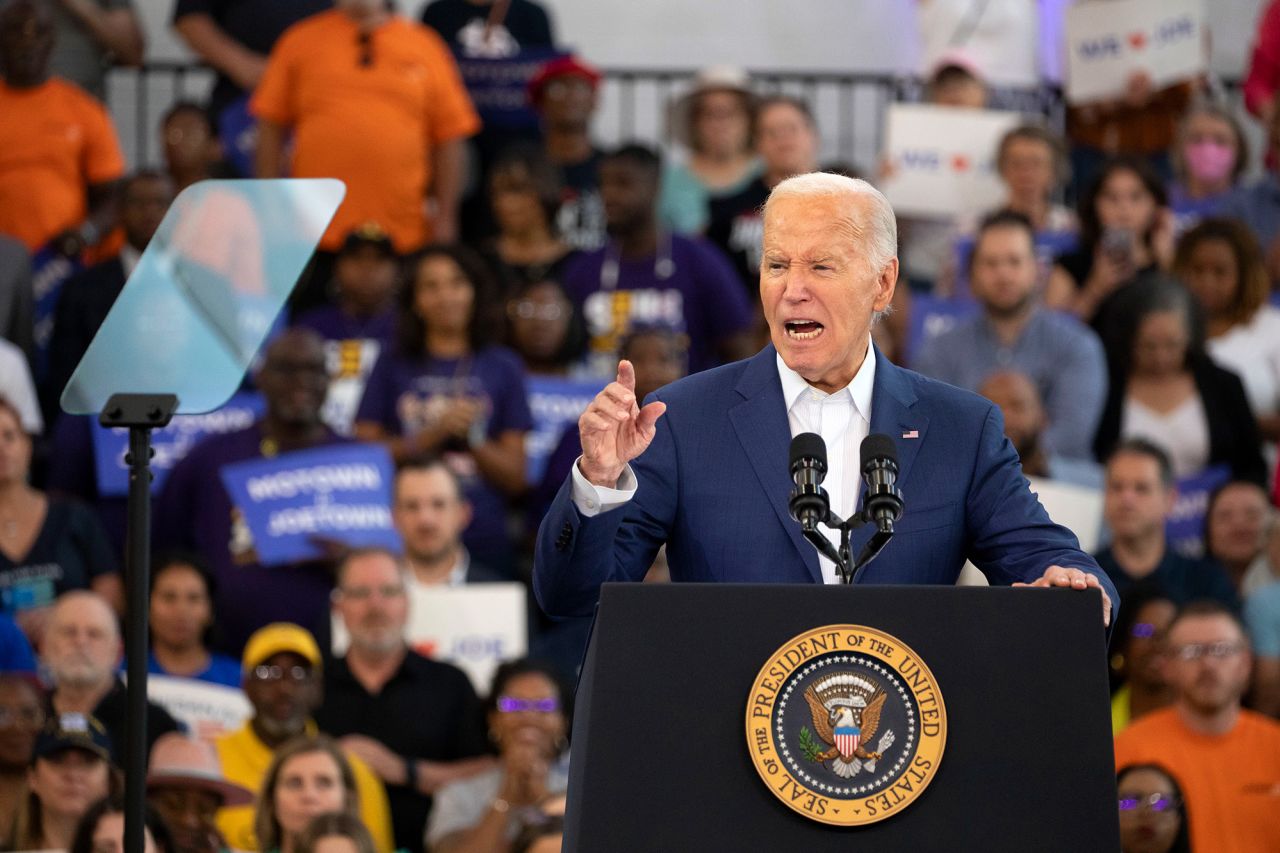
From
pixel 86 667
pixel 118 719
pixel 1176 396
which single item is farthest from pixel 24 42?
pixel 1176 396

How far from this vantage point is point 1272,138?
8891 mm

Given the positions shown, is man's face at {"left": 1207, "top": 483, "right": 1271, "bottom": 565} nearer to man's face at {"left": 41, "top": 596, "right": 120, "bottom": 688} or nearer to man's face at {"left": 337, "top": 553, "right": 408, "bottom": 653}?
man's face at {"left": 337, "top": 553, "right": 408, "bottom": 653}

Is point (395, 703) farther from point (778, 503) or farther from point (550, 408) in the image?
point (778, 503)

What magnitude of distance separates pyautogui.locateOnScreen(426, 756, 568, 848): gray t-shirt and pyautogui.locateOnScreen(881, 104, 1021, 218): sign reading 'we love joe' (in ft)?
12.5

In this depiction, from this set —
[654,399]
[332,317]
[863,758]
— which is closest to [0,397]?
[332,317]

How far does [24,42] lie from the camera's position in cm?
845

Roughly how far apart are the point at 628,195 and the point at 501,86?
1469mm

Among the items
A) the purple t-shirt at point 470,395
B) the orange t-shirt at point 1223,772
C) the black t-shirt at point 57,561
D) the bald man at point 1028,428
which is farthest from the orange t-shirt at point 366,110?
the orange t-shirt at point 1223,772

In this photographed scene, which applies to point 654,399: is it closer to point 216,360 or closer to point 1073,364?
point 216,360

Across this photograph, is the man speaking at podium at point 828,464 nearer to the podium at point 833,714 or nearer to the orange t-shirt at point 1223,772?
the podium at point 833,714

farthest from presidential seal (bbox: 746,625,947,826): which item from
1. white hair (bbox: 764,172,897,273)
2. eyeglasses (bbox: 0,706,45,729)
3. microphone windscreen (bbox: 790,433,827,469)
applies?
eyeglasses (bbox: 0,706,45,729)

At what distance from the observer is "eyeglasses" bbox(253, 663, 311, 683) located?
235 inches

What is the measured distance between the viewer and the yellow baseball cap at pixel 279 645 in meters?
6.02

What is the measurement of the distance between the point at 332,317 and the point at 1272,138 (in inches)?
163
